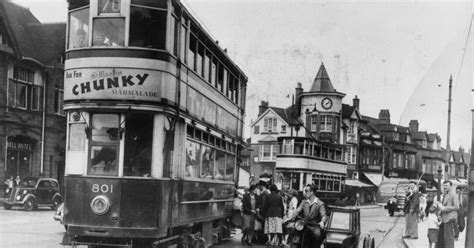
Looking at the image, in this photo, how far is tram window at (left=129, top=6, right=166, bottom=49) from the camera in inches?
354

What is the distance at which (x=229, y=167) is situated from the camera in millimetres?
14711

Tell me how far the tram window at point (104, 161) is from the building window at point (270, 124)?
146 feet

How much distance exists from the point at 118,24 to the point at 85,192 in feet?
8.89

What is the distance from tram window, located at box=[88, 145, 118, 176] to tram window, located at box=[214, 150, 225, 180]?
4.19 meters

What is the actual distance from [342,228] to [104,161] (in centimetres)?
434

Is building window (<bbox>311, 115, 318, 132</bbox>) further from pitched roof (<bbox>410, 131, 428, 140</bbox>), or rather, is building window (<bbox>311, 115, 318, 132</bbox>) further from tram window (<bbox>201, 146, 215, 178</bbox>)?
tram window (<bbox>201, 146, 215, 178</bbox>)

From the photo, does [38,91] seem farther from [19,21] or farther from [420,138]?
[420,138]

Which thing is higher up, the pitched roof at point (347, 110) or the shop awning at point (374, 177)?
the pitched roof at point (347, 110)

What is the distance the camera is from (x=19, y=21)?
99.7ft


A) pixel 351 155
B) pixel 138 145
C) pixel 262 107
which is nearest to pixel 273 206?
pixel 138 145

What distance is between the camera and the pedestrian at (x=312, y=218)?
8.61m

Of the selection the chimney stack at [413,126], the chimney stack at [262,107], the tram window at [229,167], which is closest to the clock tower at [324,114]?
the chimney stack at [262,107]

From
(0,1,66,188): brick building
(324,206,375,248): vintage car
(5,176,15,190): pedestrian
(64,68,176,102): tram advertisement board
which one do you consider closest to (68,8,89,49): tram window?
(64,68,176,102): tram advertisement board

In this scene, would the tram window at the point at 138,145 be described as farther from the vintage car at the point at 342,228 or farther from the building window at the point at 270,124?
the building window at the point at 270,124
